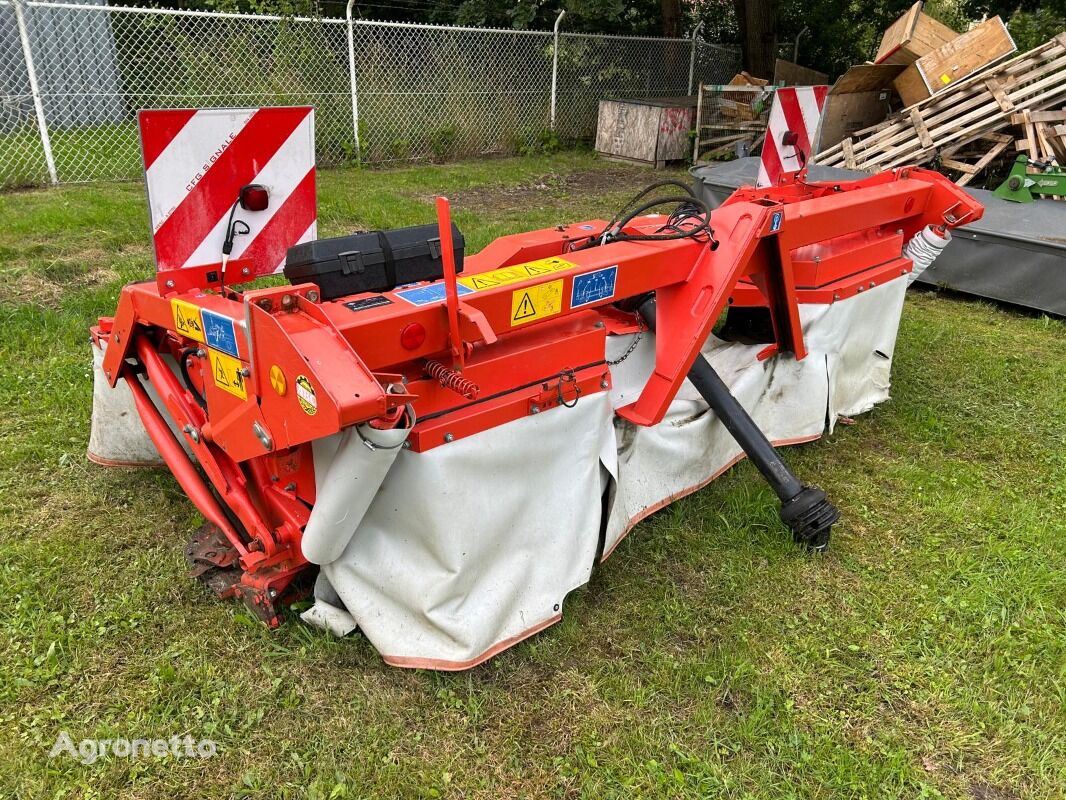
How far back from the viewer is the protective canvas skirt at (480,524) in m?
2.01

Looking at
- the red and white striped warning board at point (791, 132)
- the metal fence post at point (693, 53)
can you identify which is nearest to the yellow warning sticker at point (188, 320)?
the red and white striped warning board at point (791, 132)

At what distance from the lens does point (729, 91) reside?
10.4 m

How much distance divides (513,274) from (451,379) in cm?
40

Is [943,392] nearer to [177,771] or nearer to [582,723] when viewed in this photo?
[582,723]

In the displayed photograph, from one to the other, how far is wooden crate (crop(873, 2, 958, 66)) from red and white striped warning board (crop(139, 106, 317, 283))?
21.5ft

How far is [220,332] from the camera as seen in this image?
1950 millimetres

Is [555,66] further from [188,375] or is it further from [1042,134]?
[188,375]

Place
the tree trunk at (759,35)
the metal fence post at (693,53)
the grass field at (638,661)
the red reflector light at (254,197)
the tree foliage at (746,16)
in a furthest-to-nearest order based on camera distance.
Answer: the tree trunk at (759,35) → the metal fence post at (693,53) → the tree foliage at (746,16) → the red reflector light at (254,197) → the grass field at (638,661)

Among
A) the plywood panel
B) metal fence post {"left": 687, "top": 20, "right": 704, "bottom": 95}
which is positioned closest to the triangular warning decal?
the plywood panel

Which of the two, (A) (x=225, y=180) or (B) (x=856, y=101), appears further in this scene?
(B) (x=856, y=101)

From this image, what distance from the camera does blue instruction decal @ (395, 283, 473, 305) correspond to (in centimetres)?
194

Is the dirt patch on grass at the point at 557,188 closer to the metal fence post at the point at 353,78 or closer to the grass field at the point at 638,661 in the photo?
the metal fence post at the point at 353,78

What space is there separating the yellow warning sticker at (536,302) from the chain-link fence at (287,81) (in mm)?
6824

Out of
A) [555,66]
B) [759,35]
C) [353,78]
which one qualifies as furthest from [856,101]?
[759,35]
